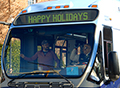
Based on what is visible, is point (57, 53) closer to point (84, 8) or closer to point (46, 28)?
point (46, 28)

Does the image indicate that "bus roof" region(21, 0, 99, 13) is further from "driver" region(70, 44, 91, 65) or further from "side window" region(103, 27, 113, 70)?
"driver" region(70, 44, 91, 65)

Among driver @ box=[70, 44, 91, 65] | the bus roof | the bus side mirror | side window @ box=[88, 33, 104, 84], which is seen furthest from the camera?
the bus roof

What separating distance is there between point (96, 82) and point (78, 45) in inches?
37.6

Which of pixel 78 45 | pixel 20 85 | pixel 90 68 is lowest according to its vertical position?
pixel 20 85

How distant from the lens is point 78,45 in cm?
632

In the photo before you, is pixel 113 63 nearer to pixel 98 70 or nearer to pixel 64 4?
pixel 98 70

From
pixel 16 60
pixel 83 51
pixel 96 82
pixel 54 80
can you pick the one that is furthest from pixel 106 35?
pixel 16 60

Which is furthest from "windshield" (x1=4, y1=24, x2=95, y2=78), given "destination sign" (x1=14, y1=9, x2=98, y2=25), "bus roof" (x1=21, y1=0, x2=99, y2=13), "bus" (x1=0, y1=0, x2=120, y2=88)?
"bus roof" (x1=21, y1=0, x2=99, y2=13)

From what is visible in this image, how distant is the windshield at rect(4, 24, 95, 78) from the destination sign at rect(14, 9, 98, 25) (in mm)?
172

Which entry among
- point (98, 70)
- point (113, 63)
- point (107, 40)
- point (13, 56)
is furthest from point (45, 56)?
point (113, 63)

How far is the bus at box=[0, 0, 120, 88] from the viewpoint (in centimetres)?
602

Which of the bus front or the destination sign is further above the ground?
the destination sign

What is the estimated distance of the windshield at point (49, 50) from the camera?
6.17 metres

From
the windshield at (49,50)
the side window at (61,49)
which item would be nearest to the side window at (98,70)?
the windshield at (49,50)
